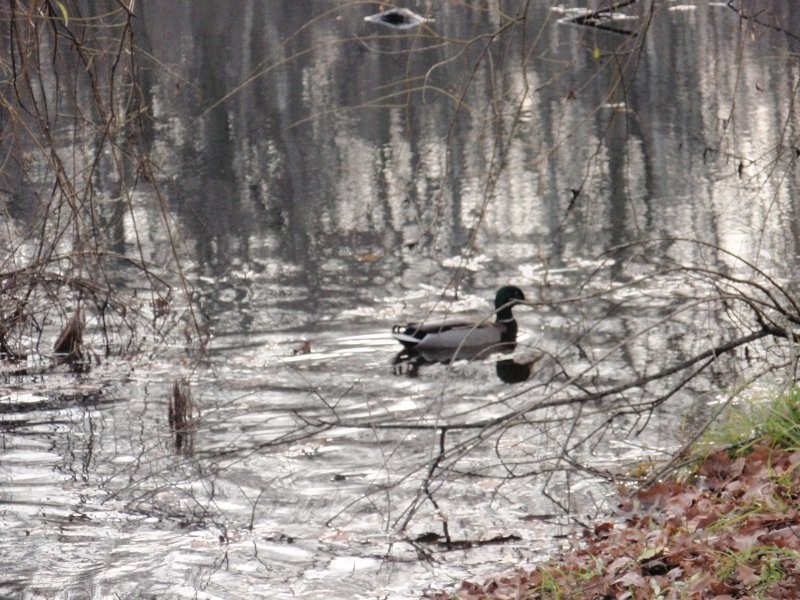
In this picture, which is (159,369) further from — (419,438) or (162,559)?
(162,559)

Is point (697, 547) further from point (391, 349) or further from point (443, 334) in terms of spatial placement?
point (443, 334)

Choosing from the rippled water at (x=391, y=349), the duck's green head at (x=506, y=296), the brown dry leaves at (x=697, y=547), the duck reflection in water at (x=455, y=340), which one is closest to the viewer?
the brown dry leaves at (x=697, y=547)

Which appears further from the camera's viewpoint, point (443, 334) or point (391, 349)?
point (443, 334)

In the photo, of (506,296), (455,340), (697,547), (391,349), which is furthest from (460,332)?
(697,547)

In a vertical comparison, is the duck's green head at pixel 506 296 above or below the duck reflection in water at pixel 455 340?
above

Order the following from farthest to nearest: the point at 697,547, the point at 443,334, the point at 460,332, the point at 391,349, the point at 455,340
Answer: the point at 460,332 < the point at 455,340 < the point at 443,334 < the point at 391,349 < the point at 697,547

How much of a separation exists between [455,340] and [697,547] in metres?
6.31

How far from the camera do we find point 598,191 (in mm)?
16625

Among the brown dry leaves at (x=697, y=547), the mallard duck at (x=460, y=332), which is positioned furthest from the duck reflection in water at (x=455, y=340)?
the brown dry leaves at (x=697, y=547)

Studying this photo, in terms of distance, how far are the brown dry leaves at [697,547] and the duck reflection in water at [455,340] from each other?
12.5 ft

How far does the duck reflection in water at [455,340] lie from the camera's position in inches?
440

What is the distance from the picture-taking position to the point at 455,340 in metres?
11.9

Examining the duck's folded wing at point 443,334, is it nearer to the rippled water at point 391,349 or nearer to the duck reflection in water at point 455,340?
the duck reflection in water at point 455,340

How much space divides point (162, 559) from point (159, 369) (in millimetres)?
3811
